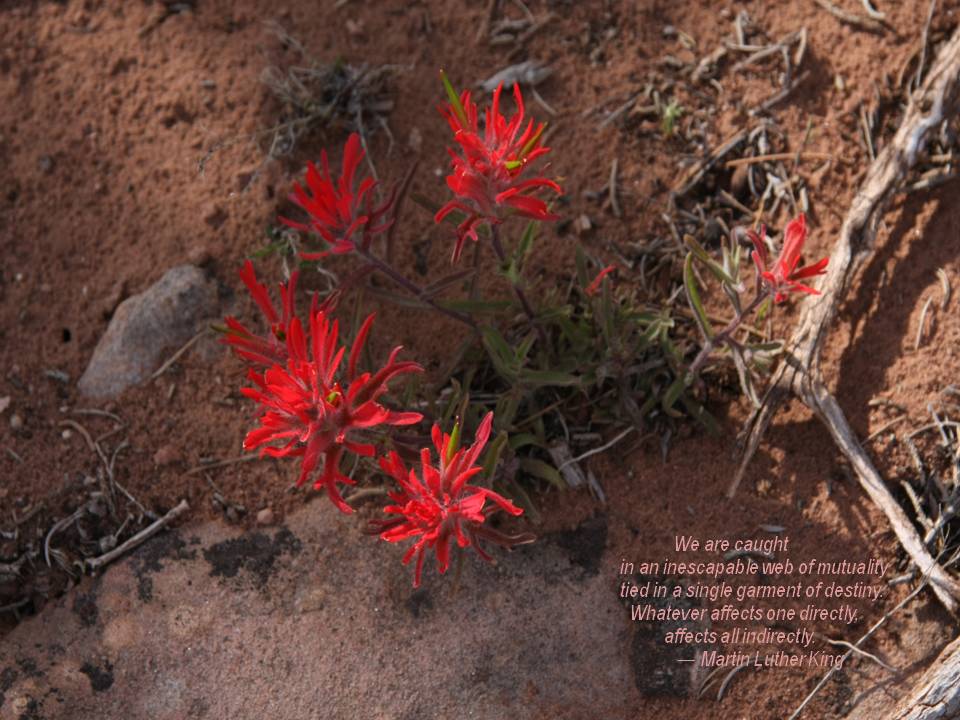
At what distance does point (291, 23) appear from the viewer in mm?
2875

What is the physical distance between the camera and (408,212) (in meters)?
2.65

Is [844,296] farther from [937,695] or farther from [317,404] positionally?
[317,404]

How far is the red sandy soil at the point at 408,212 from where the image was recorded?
230 centimetres

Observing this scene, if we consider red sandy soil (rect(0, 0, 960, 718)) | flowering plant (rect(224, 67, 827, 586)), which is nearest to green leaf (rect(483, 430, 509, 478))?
flowering plant (rect(224, 67, 827, 586))

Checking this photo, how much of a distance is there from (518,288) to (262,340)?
608mm

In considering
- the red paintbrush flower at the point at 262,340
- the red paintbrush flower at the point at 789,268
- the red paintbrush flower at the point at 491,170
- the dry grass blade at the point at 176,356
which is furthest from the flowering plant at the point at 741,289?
the dry grass blade at the point at 176,356

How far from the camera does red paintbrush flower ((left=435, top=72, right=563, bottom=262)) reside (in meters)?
1.83

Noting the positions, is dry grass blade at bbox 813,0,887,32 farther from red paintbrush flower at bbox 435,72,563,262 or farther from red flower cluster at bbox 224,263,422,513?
red flower cluster at bbox 224,263,422,513

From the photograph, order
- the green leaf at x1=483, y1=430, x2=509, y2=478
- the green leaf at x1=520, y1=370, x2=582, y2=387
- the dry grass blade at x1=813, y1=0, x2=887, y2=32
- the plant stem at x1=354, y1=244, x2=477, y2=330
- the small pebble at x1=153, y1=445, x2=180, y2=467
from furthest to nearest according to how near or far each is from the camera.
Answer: the dry grass blade at x1=813, y1=0, x2=887, y2=32 < the small pebble at x1=153, y1=445, x2=180, y2=467 < the green leaf at x1=520, y1=370, x2=582, y2=387 < the plant stem at x1=354, y1=244, x2=477, y2=330 < the green leaf at x1=483, y1=430, x2=509, y2=478

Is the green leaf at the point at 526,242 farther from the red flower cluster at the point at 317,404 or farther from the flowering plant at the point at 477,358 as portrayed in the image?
the red flower cluster at the point at 317,404

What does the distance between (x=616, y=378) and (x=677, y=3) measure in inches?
50.4

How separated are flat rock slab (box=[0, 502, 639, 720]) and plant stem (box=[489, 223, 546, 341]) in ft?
1.76

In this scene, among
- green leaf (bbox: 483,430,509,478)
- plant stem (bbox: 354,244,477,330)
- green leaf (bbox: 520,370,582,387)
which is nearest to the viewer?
green leaf (bbox: 483,430,509,478)

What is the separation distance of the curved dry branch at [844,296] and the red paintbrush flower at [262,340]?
115 centimetres
